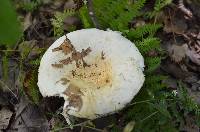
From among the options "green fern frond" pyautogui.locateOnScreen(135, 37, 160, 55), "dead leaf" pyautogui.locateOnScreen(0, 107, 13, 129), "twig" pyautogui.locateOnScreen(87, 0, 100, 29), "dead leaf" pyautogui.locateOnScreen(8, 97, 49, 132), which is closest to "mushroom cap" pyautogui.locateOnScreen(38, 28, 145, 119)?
"twig" pyautogui.locateOnScreen(87, 0, 100, 29)

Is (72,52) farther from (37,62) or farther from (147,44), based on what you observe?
(147,44)

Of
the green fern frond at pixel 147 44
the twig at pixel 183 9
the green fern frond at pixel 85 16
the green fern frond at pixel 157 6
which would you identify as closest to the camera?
the green fern frond at pixel 147 44

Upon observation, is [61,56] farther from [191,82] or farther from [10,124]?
[191,82]

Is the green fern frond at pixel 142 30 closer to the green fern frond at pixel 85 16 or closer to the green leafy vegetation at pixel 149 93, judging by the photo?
the green leafy vegetation at pixel 149 93

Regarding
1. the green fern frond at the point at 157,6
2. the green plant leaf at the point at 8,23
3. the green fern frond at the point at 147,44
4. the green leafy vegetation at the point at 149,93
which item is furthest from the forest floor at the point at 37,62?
the green plant leaf at the point at 8,23

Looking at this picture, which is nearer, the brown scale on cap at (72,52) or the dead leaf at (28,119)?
the brown scale on cap at (72,52)
